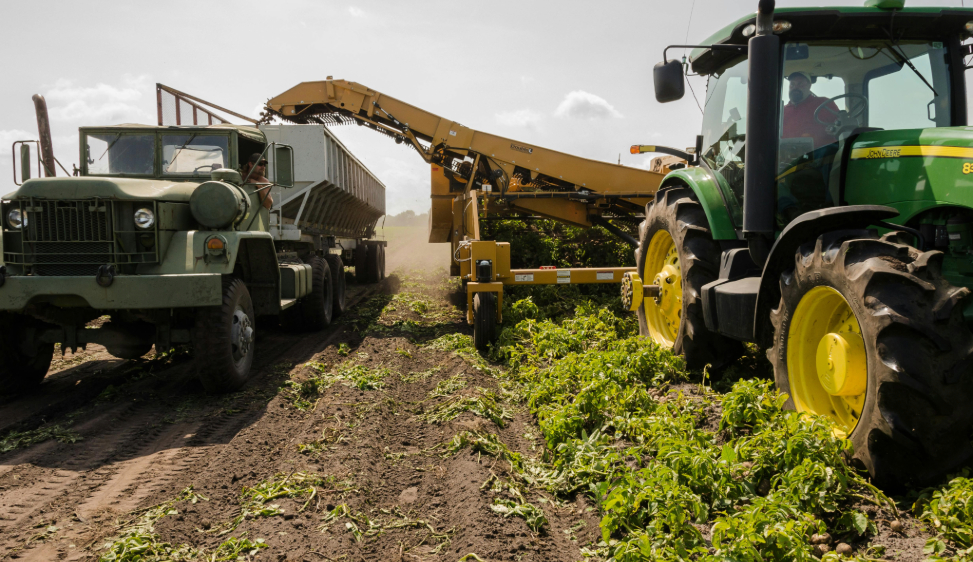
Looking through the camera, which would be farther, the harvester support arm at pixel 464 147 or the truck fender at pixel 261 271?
the harvester support arm at pixel 464 147

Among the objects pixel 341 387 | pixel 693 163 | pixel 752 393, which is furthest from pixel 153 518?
pixel 693 163

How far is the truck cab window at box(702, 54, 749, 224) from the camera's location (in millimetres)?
4660

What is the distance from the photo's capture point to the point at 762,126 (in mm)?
3762

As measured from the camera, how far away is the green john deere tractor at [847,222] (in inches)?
106

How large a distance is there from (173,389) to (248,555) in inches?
137

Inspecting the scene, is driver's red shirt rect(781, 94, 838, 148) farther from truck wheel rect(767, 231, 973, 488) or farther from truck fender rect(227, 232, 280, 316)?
truck fender rect(227, 232, 280, 316)

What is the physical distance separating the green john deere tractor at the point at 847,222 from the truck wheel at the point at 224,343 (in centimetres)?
378

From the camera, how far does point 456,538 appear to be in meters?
2.91

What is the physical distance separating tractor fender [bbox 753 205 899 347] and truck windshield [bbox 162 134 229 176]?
228 inches

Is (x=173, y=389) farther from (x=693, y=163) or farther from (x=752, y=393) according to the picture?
(x=693, y=163)

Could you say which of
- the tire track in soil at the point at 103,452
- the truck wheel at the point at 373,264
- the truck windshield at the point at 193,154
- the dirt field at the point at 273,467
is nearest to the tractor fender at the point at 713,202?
the dirt field at the point at 273,467

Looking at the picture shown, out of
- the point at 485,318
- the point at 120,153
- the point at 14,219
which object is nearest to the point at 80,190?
the point at 14,219

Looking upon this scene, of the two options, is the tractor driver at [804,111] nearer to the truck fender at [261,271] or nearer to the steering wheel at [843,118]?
the steering wheel at [843,118]

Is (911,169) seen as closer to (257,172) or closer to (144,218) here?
(144,218)
